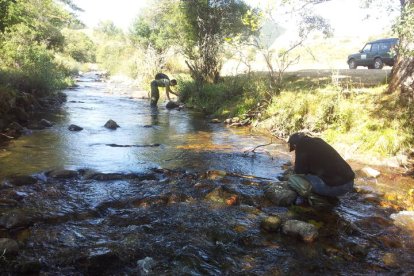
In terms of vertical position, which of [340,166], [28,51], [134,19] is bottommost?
[340,166]

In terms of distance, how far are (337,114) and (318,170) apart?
173 inches

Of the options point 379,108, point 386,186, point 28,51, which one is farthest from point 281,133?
point 28,51

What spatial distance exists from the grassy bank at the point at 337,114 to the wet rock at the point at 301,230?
4.24 metres

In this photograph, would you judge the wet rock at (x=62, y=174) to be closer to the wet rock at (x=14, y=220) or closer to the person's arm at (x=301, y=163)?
the wet rock at (x=14, y=220)

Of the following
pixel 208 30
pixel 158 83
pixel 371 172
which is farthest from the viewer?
pixel 208 30

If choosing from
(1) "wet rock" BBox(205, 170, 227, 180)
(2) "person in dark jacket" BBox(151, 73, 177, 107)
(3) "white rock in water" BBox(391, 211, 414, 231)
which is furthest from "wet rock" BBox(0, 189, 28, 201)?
(2) "person in dark jacket" BBox(151, 73, 177, 107)

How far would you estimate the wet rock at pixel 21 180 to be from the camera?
5962 mm

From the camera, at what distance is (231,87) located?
14906mm

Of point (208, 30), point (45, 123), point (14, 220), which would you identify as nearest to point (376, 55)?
point (208, 30)

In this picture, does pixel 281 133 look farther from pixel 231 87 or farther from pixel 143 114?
pixel 143 114

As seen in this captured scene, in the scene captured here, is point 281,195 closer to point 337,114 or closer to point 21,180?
point 21,180

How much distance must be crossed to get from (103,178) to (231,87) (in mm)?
9328

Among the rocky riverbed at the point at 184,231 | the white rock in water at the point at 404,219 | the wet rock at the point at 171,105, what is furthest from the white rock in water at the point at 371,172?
the wet rock at the point at 171,105

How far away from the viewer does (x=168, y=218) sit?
5.05 meters
